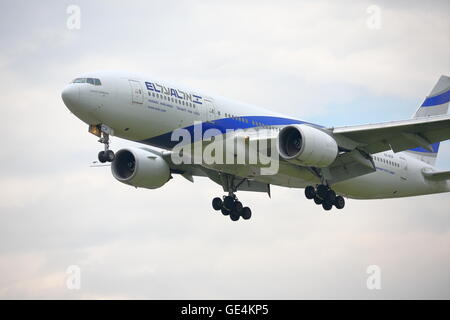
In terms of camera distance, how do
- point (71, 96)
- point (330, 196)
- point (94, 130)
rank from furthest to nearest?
point (330, 196) < point (94, 130) < point (71, 96)

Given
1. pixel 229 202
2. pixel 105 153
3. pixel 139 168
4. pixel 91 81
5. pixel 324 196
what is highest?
pixel 91 81

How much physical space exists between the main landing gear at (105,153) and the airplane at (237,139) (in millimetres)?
43

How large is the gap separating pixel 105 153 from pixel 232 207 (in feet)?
33.3

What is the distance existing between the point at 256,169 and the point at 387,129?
632 centimetres

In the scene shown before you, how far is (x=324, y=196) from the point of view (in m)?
44.7

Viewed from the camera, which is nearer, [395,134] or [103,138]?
[103,138]

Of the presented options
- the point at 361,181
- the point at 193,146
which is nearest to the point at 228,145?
the point at 193,146

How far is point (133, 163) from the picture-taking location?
→ 45781 mm

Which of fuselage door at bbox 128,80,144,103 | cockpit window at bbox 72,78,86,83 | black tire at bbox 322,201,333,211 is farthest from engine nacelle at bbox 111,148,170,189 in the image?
black tire at bbox 322,201,333,211

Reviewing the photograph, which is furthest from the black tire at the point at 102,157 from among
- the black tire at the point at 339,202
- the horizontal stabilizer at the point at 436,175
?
the horizontal stabilizer at the point at 436,175

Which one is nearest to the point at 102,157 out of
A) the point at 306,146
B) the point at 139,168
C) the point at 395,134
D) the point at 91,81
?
the point at 91,81

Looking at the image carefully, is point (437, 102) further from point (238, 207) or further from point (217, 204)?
point (217, 204)

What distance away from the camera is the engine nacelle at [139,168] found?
45281 mm

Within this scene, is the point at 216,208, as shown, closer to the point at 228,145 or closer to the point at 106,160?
the point at 228,145
